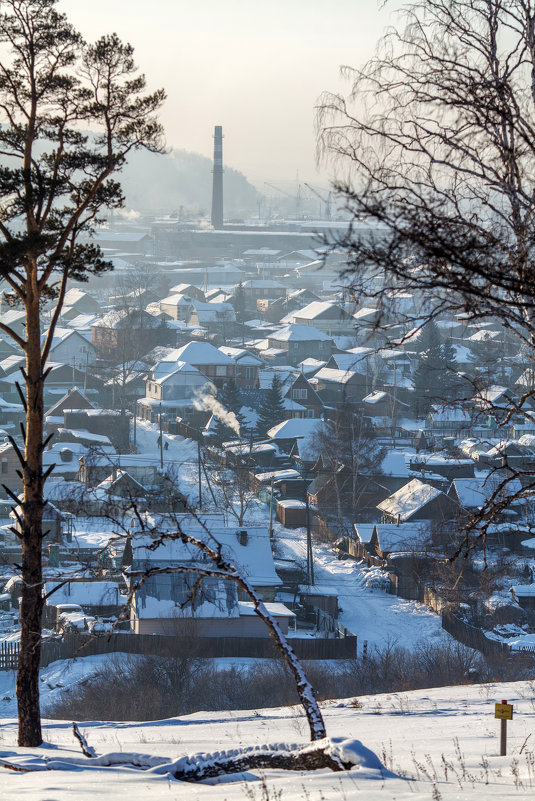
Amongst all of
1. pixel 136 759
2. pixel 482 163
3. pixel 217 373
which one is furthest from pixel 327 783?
pixel 217 373

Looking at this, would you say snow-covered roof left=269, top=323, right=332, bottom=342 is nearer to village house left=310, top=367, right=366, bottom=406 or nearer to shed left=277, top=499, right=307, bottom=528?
village house left=310, top=367, right=366, bottom=406

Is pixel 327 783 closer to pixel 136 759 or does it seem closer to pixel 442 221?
pixel 136 759

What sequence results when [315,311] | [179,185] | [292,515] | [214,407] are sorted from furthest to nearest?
[179,185] < [315,311] < [214,407] < [292,515]

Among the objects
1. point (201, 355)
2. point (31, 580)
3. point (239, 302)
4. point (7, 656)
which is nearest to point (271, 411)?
point (201, 355)

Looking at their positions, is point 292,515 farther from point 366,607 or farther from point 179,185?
point 179,185

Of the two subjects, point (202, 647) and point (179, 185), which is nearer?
point (202, 647)
